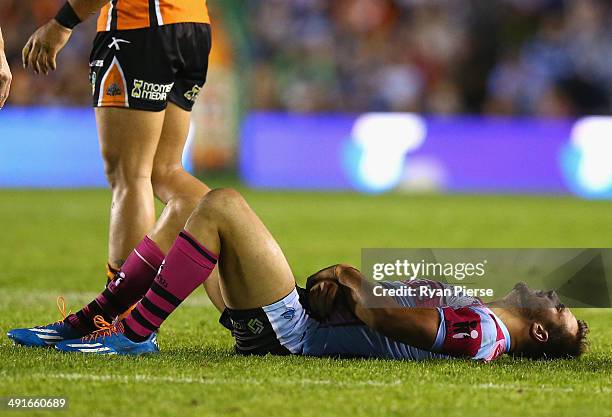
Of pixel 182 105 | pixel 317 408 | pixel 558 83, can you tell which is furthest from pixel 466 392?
pixel 558 83

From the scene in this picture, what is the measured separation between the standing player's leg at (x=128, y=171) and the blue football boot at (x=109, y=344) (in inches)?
23.2

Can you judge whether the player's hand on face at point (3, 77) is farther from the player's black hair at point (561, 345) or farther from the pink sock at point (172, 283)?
the player's black hair at point (561, 345)

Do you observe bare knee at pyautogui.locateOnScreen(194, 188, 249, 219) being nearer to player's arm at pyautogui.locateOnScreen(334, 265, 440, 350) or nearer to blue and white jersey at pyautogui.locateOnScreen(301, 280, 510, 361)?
player's arm at pyautogui.locateOnScreen(334, 265, 440, 350)

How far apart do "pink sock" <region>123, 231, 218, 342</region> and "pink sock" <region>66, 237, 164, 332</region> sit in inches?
9.1

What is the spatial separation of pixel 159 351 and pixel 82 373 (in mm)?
575

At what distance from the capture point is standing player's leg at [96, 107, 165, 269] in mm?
4824

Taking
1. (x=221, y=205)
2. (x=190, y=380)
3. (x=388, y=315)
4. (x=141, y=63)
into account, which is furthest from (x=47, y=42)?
(x=388, y=315)

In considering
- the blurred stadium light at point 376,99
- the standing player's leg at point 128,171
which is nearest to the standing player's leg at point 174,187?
the standing player's leg at point 128,171

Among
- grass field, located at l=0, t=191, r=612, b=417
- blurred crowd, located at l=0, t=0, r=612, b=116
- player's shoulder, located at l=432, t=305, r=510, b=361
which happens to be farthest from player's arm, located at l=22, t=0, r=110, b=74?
blurred crowd, located at l=0, t=0, r=612, b=116

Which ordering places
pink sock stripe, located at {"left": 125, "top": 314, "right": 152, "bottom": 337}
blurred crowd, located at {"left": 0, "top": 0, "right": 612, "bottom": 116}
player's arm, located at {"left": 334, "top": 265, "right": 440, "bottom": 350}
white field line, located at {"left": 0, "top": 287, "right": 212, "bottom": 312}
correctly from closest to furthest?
player's arm, located at {"left": 334, "top": 265, "right": 440, "bottom": 350}
pink sock stripe, located at {"left": 125, "top": 314, "right": 152, "bottom": 337}
white field line, located at {"left": 0, "top": 287, "right": 212, "bottom": 312}
blurred crowd, located at {"left": 0, "top": 0, "right": 612, "bottom": 116}

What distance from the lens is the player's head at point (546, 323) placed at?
4.20 meters

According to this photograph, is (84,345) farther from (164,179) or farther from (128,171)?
(164,179)

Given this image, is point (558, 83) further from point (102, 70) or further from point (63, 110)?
point (102, 70)

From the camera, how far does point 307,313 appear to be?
421cm
